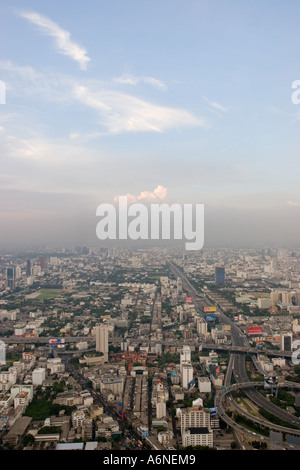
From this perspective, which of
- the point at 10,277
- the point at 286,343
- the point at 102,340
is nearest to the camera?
the point at 102,340

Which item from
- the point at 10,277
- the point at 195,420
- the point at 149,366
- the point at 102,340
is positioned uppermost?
the point at 10,277

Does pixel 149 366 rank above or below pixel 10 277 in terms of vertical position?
below

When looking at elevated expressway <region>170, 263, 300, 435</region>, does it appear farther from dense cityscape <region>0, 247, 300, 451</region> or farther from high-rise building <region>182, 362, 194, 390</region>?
high-rise building <region>182, 362, 194, 390</region>

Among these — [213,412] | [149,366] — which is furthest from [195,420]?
[149,366]

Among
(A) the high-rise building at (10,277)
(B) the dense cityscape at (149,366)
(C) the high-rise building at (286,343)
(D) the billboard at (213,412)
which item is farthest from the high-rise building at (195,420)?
(A) the high-rise building at (10,277)

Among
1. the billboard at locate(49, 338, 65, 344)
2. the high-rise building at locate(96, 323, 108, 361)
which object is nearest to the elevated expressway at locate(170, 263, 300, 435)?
the high-rise building at locate(96, 323, 108, 361)

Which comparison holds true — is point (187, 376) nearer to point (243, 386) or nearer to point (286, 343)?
point (243, 386)

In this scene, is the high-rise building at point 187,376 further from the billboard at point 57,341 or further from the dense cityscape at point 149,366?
the billboard at point 57,341
